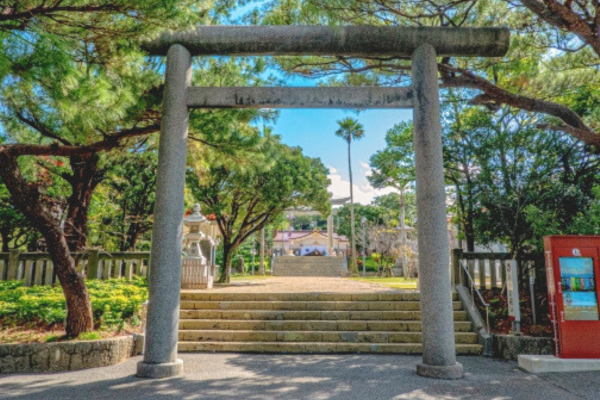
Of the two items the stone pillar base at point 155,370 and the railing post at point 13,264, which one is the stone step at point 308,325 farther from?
the railing post at point 13,264

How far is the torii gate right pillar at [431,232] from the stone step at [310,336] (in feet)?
5.51

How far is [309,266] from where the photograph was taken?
74.3 feet

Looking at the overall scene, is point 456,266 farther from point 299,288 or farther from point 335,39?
point 335,39

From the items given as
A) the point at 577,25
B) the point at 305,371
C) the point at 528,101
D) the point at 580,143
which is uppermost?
the point at 577,25

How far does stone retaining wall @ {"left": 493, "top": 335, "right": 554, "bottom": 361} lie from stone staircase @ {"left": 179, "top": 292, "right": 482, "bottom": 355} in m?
0.38

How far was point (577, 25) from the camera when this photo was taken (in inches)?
208

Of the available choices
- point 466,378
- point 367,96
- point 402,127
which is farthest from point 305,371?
point 402,127

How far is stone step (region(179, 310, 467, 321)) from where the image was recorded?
273 inches

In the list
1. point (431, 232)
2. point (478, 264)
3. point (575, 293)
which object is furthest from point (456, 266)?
point (431, 232)

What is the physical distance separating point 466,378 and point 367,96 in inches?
157

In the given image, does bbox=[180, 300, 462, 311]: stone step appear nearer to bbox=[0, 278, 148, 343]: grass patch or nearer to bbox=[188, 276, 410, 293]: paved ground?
bbox=[188, 276, 410, 293]: paved ground

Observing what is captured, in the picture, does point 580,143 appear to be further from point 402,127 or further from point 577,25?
point 402,127

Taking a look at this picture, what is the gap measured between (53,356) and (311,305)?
4322mm

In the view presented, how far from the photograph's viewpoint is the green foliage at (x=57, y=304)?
5672mm
